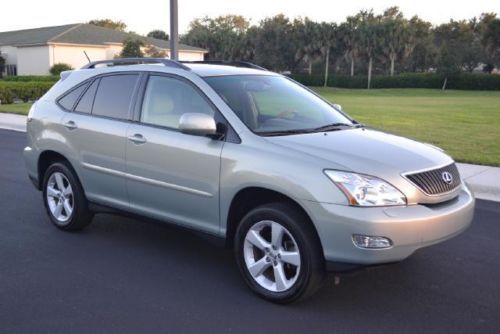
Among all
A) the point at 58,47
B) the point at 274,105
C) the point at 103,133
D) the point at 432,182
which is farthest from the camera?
the point at 58,47

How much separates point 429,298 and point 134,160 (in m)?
2.72

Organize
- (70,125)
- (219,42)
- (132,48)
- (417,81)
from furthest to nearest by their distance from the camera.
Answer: (219,42) → (417,81) → (132,48) → (70,125)

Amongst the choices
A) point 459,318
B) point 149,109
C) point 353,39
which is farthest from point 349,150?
point 353,39

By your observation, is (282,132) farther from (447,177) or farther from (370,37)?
(370,37)

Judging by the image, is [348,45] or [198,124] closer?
[198,124]

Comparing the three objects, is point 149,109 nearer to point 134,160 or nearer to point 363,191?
point 134,160

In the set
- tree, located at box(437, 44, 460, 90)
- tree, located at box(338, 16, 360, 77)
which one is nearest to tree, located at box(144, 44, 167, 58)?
tree, located at box(338, 16, 360, 77)

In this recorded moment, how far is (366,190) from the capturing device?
153 inches

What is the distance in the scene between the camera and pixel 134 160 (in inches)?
202

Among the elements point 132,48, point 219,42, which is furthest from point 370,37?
point 132,48

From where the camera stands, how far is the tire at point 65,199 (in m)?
5.86

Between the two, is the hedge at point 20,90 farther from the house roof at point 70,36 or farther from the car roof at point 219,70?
the car roof at point 219,70

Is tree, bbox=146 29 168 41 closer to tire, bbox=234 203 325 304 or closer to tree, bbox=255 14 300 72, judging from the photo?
tree, bbox=255 14 300 72

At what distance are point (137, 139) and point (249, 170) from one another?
4.33 feet
